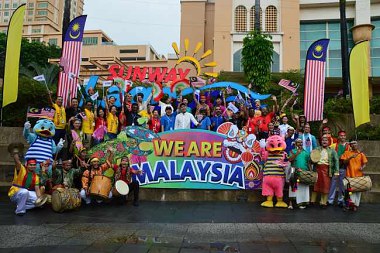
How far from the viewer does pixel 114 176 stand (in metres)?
8.45

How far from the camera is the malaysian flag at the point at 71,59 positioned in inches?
461

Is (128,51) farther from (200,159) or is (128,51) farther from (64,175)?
(64,175)

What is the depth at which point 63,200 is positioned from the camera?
23.9 feet

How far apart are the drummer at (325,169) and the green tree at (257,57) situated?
743cm

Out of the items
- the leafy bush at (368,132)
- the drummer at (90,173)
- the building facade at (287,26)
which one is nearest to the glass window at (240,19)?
the building facade at (287,26)

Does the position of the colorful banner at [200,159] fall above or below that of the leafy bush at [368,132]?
Answer: below

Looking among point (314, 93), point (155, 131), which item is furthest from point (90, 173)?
point (314, 93)

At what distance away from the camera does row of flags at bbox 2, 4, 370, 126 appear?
10398 millimetres

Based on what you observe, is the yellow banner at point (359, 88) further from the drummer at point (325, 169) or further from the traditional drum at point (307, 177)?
the traditional drum at point (307, 177)

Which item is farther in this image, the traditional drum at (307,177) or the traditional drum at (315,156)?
the traditional drum at (315,156)

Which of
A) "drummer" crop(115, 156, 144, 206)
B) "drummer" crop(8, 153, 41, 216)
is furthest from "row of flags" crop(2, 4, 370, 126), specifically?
"drummer" crop(115, 156, 144, 206)

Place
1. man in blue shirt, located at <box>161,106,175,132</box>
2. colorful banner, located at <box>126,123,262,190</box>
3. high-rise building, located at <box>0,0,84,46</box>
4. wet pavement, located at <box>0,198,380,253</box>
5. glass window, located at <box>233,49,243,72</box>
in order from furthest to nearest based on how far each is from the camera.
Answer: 1. high-rise building, located at <box>0,0,84,46</box>
2. glass window, located at <box>233,49,243,72</box>
3. man in blue shirt, located at <box>161,106,175,132</box>
4. colorful banner, located at <box>126,123,262,190</box>
5. wet pavement, located at <box>0,198,380,253</box>

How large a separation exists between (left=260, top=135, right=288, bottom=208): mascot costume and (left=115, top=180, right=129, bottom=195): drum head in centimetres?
323

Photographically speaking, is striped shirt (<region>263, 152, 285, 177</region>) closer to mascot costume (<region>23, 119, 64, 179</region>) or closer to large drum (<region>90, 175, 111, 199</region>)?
large drum (<region>90, 175, 111, 199</region>)
